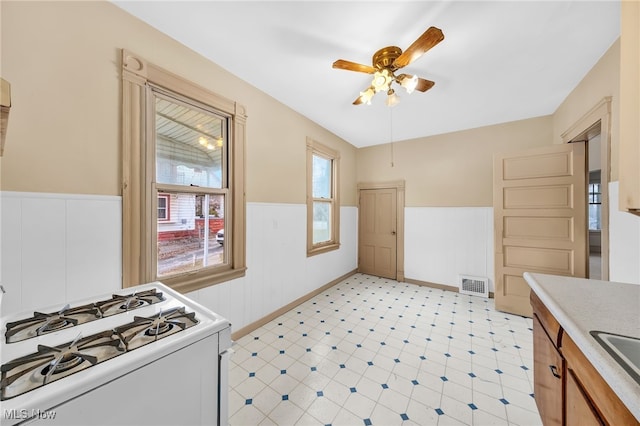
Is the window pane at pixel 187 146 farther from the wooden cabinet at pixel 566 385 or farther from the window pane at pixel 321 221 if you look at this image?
the wooden cabinet at pixel 566 385

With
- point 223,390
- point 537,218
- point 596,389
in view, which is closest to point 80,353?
point 223,390

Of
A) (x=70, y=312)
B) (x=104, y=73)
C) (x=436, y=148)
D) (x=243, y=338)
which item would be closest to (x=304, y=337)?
(x=243, y=338)

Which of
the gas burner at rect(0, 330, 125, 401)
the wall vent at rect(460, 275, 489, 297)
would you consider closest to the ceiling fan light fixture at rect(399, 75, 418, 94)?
the gas burner at rect(0, 330, 125, 401)

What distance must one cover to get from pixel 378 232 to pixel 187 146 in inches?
143

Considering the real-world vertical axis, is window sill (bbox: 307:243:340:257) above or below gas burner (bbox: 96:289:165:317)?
Result: below

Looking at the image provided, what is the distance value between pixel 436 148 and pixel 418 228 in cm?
145

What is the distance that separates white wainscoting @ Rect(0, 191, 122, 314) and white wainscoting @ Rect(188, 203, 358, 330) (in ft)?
2.28

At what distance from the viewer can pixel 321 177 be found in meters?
4.01

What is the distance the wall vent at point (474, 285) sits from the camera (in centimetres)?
352

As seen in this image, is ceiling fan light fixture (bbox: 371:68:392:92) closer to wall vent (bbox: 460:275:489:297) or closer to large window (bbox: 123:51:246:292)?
large window (bbox: 123:51:246:292)

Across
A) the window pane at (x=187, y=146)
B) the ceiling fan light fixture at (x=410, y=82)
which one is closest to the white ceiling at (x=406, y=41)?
the ceiling fan light fixture at (x=410, y=82)

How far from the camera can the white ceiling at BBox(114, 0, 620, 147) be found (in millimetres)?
1554

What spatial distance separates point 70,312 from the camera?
3.35 feet

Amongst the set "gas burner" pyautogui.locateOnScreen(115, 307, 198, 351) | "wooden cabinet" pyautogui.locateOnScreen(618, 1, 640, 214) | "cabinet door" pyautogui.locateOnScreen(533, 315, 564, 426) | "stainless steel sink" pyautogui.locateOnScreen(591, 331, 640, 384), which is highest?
"wooden cabinet" pyautogui.locateOnScreen(618, 1, 640, 214)
